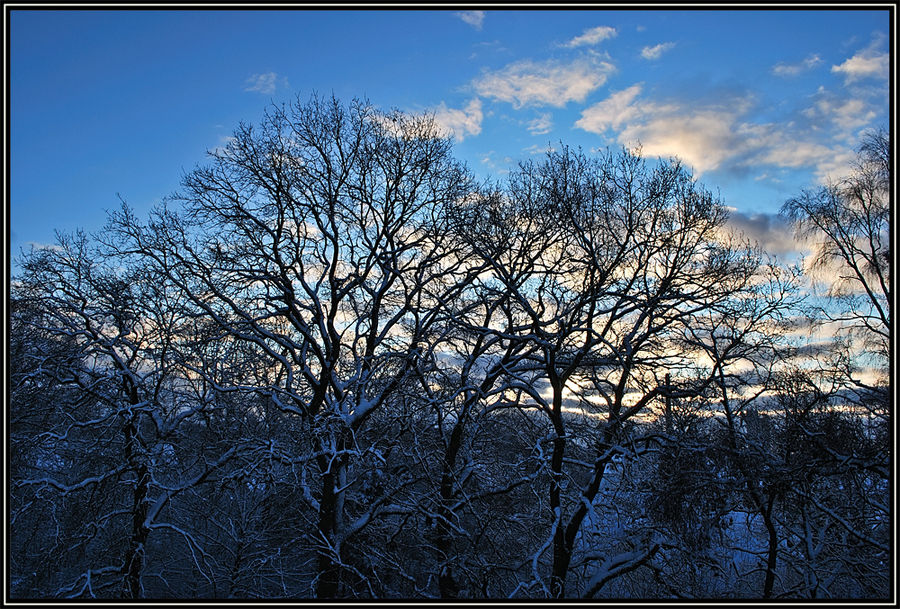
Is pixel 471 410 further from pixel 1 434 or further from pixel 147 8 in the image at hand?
pixel 147 8

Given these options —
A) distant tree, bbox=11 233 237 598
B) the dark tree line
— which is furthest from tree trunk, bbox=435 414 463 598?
distant tree, bbox=11 233 237 598

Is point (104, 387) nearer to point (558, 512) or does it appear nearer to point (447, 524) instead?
point (447, 524)

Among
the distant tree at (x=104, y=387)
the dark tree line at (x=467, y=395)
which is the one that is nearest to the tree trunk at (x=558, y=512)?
the dark tree line at (x=467, y=395)

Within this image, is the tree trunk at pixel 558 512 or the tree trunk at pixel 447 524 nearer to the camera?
the tree trunk at pixel 558 512

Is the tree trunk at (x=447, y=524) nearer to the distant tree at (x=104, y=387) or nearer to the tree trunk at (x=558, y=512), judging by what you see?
the tree trunk at (x=558, y=512)

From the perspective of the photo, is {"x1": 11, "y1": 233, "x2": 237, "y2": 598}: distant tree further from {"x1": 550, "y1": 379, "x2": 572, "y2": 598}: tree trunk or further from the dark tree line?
{"x1": 550, "y1": 379, "x2": 572, "y2": 598}: tree trunk

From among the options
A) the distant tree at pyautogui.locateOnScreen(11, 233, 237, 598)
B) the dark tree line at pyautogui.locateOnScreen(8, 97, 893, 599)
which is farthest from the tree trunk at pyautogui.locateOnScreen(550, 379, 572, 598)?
the distant tree at pyautogui.locateOnScreen(11, 233, 237, 598)

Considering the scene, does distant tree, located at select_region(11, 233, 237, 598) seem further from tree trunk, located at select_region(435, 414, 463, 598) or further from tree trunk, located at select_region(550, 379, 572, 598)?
tree trunk, located at select_region(550, 379, 572, 598)

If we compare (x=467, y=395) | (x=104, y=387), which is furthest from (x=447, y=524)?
(x=104, y=387)

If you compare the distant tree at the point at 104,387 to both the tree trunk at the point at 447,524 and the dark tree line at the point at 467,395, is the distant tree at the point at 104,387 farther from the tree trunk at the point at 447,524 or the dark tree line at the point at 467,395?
the tree trunk at the point at 447,524

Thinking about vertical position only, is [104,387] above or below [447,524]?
above

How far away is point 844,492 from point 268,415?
1446 centimetres

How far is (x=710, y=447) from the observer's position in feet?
31.8

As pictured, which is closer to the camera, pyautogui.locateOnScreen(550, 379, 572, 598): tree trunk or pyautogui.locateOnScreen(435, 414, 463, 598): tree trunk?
pyautogui.locateOnScreen(550, 379, 572, 598): tree trunk
